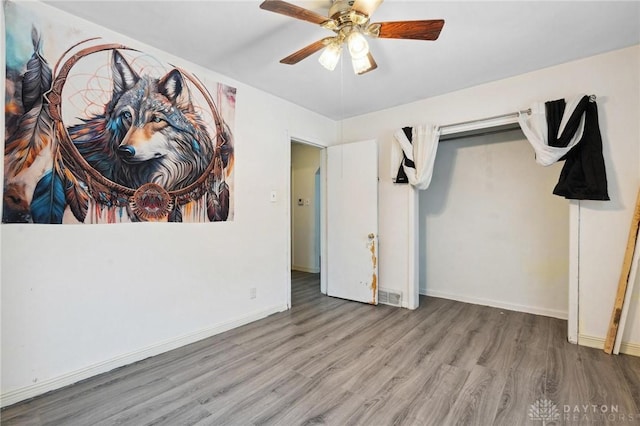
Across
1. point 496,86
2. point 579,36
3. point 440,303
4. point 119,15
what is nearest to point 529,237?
point 440,303

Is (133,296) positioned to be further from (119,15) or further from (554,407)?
(554,407)

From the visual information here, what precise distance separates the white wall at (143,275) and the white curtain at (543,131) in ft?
8.12

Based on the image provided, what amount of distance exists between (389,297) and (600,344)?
1.93m

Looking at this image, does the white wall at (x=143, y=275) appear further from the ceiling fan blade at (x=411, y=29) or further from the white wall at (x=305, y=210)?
the white wall at (x=305, y=210)

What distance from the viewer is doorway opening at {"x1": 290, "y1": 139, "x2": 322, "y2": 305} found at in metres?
5.56

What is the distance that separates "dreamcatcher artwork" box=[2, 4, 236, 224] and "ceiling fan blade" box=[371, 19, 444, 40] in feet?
5.67

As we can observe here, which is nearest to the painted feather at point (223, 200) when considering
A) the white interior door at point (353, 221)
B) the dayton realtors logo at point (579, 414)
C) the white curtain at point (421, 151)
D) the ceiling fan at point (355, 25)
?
the ceiling fan at point (355, 25)

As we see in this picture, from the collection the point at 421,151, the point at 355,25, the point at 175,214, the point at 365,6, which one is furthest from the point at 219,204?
the point at 421,151

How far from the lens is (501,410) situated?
1.74 metres

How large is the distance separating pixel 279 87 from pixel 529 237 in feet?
11.0

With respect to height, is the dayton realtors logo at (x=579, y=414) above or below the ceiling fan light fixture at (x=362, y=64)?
below

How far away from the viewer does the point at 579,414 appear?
5.55ft

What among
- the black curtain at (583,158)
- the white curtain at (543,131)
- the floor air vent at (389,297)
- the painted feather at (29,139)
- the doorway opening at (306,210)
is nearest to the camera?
the painted feather at (29,139)

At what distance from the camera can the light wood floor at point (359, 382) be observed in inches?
66.4
